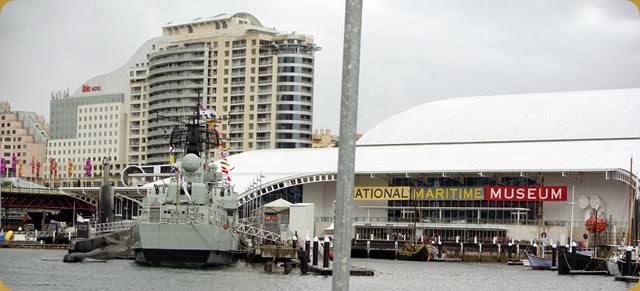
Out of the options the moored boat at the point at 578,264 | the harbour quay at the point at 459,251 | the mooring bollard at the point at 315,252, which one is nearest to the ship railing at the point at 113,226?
the harbour quay at the point at 459,251

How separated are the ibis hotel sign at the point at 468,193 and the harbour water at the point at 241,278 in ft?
96.3

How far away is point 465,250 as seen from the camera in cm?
9994

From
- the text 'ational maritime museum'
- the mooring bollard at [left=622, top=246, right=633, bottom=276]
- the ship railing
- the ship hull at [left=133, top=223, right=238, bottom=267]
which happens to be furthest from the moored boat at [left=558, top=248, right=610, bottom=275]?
the ship railing

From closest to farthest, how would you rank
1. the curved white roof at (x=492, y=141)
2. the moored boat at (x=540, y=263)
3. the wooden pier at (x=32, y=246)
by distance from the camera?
the moored boat at (x=540, y=263)
the wooden pier at (x=32, y=246)
the curved white roof at (x=492, y=141)

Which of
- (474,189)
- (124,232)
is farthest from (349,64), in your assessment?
(474,189)

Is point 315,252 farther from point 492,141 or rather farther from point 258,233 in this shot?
point 492,141

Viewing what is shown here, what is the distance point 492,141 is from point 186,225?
62.4 meters

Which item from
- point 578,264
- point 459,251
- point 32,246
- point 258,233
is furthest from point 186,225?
point 459,251

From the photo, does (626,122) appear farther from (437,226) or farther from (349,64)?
(349,64)

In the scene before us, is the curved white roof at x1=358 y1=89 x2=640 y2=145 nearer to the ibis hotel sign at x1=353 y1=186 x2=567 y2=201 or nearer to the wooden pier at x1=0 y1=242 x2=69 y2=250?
the ibis hotel sign at x1=353 y1=186 x2=567 y2=201

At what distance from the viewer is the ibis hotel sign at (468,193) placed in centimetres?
10769

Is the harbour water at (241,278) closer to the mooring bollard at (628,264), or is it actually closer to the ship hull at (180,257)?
the ship hull at (180,257)

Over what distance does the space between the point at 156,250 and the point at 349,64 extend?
183 ft

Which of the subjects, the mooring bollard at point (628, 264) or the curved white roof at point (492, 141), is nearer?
the mooring bollard at point (628, 264)
